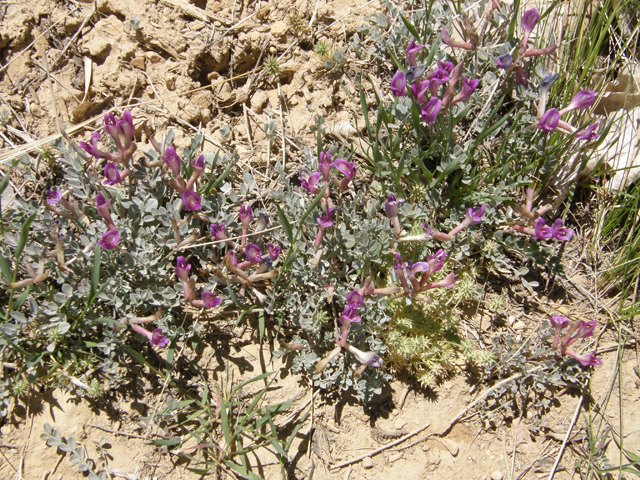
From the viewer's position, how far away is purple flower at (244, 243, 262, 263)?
269 cm

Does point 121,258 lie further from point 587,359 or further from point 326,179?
point 587,359

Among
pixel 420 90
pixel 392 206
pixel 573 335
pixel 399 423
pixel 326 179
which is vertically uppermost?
pixel 420 90

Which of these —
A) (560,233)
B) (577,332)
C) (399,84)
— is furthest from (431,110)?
(577,332)

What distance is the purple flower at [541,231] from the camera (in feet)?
9.29

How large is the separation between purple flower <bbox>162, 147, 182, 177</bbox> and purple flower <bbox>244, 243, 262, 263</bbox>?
64cm

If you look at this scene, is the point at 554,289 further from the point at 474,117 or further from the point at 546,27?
the point at 546,27

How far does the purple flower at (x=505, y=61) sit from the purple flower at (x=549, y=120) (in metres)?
0.47

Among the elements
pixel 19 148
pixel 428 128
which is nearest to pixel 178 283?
pixel 19 148

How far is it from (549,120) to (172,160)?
7.45ft

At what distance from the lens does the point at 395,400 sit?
9.93 feet

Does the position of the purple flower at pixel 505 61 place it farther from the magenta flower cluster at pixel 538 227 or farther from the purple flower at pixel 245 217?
the purple flower at pixel 245 217

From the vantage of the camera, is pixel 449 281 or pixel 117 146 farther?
pixel 117 146

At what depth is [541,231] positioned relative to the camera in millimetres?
2863

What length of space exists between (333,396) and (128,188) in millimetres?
1949
